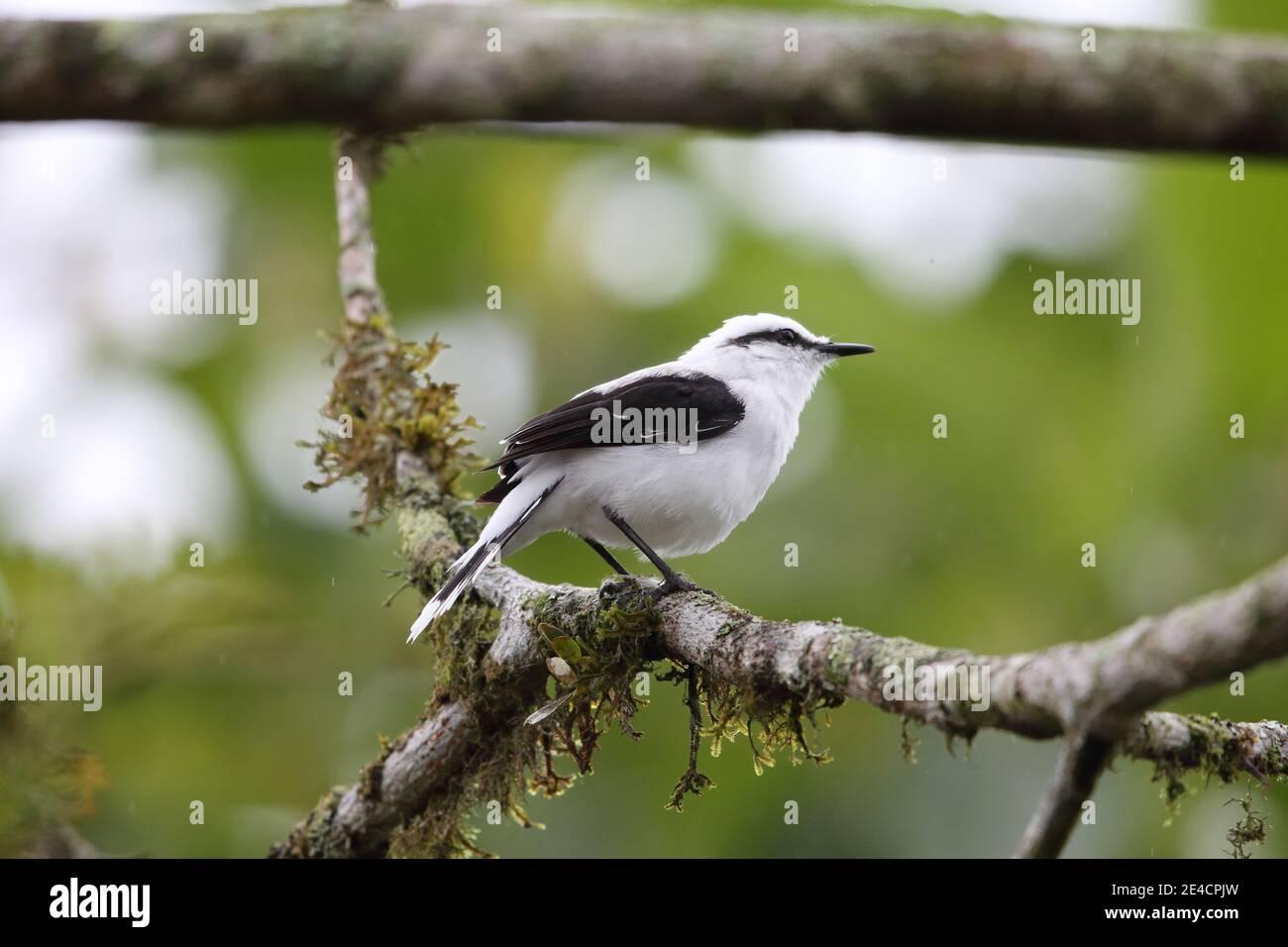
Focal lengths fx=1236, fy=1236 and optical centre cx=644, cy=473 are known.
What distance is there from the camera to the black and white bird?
4.87m

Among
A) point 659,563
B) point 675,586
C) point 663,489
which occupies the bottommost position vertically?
point 675,586

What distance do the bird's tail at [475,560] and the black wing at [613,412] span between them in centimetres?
18

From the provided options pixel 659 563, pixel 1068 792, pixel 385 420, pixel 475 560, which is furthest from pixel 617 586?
pixel 1068 792

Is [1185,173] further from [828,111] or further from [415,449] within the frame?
[828,111]

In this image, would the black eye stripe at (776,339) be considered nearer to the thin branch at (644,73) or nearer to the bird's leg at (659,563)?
the bird's leg at (659,563)

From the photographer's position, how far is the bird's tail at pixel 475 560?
4328mm

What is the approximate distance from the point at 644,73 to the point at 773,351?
3.84 meters

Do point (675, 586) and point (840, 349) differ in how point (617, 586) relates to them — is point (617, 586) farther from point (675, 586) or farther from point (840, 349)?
point (840, 349)

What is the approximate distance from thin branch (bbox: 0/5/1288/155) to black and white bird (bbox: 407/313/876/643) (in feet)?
9.12

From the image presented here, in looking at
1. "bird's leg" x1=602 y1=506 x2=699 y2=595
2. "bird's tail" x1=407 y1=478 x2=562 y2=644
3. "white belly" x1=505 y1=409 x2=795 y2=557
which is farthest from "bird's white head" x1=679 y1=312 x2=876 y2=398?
"bird's tail" x1=407 y1=478 x2=562 y2=644

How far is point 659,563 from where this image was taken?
467 cm

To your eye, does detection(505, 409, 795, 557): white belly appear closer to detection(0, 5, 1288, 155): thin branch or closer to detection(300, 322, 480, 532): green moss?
detection(300, 322, 480, 532): green moss

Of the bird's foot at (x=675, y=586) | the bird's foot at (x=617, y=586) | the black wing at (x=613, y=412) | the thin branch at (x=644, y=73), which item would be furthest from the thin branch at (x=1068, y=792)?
the black wing at (x=613, y=412)
